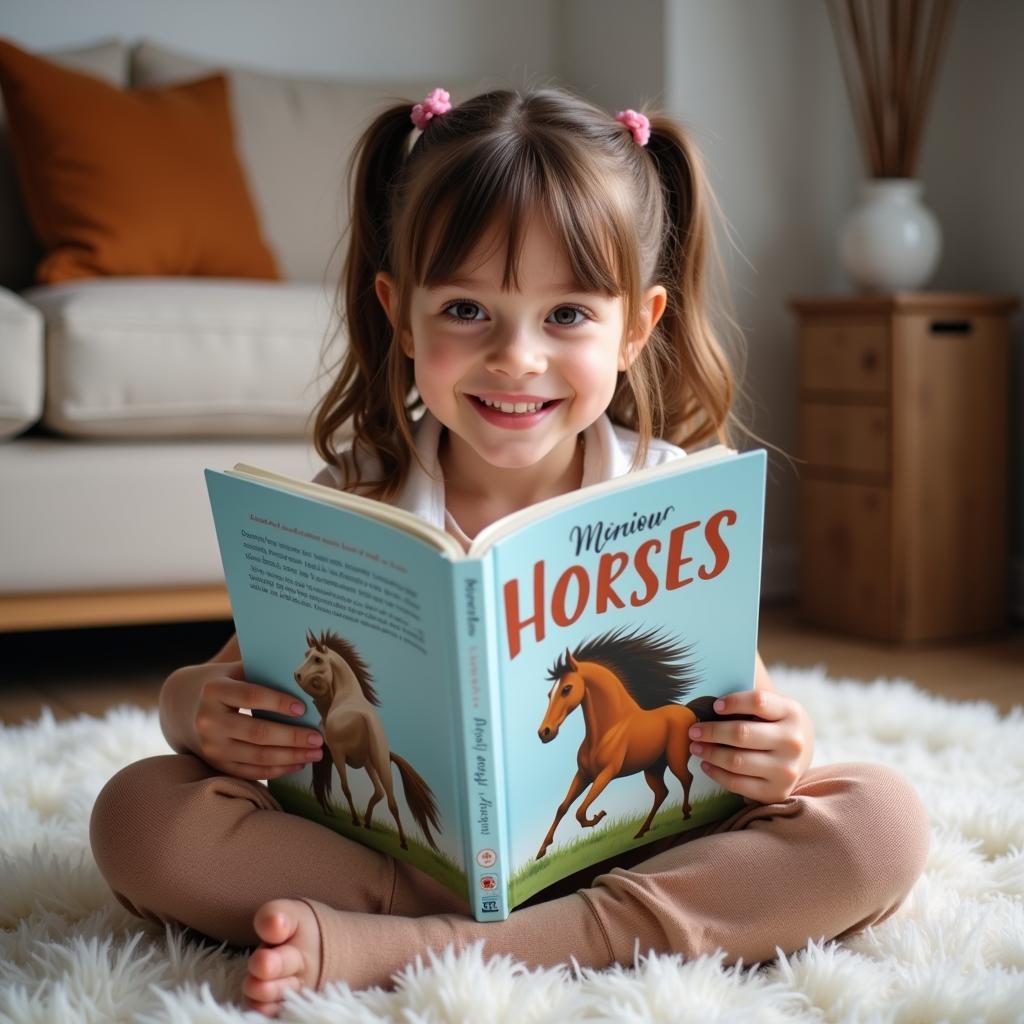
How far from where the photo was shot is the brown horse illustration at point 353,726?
82cm

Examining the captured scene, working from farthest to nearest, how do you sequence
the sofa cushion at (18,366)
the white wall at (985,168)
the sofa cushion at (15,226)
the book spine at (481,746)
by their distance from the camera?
the white wall at (985,168) → the sofa cushion at (15,226) → the sofa cushion at (18,366) → the book spine at (481,746)

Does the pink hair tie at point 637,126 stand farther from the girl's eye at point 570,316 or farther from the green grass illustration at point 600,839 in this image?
the green grass illustration at point 600,839

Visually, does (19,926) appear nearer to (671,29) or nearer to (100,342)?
(100,342)

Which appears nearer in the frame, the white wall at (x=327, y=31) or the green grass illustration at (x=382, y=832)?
the green grass illustration at (x=382, y=832)

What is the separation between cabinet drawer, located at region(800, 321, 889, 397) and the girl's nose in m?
1.30

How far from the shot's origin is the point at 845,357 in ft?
7.25

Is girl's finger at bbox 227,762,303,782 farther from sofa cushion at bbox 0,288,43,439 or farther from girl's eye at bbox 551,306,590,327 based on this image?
sofa cushion at bbox 0,288,43,439

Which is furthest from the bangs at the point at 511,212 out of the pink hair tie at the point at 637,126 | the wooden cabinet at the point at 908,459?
the wooden cabinet at the point at 908,459

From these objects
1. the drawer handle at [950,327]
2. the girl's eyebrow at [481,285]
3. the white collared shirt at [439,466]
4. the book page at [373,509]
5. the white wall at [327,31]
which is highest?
the white wall at [327,31]

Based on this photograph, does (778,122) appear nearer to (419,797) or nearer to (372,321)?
(372,321)

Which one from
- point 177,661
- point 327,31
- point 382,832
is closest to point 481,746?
point 382,832

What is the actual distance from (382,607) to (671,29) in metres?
1.94

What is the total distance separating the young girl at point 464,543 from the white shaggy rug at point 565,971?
0.03 metres

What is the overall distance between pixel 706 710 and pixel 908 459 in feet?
4.46
